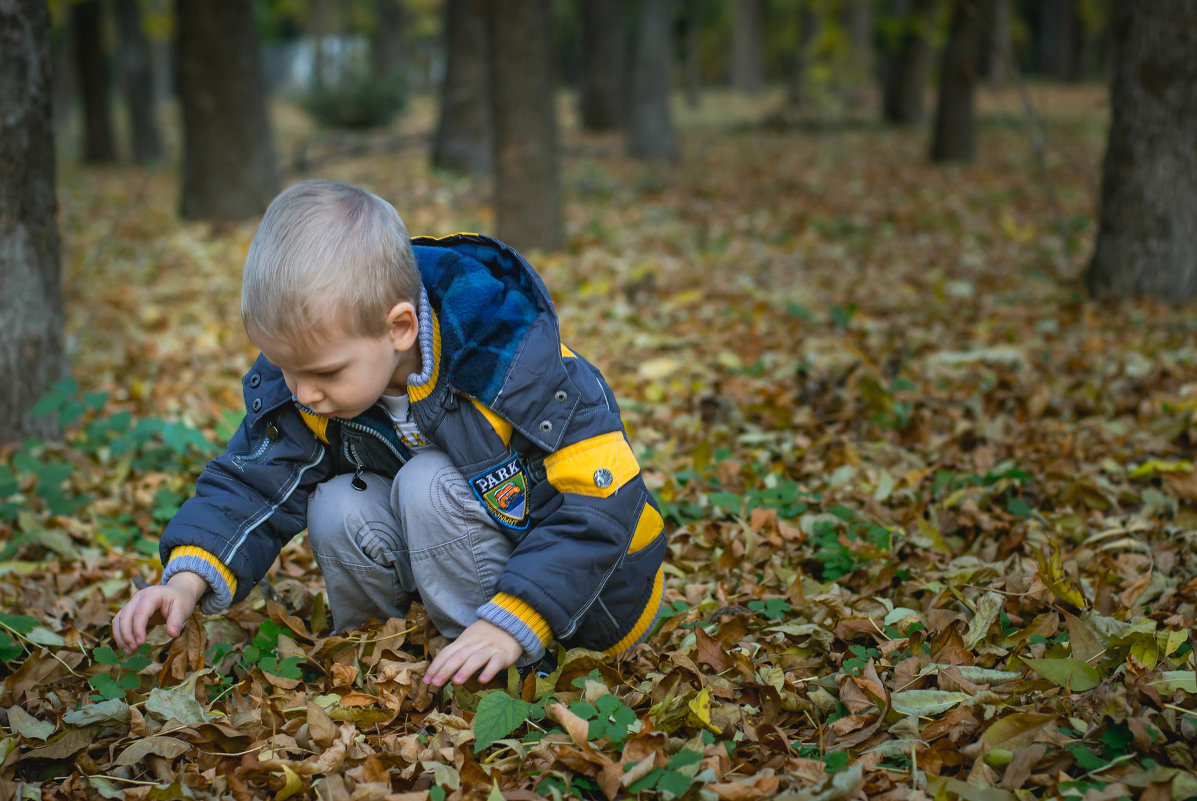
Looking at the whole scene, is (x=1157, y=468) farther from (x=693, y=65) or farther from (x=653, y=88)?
(x=693, y=65)

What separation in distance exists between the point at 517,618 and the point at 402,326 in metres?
0.66

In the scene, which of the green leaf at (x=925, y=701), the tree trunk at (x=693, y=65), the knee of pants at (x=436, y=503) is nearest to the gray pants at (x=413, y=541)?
the knee of pants at (x=436, y=503)

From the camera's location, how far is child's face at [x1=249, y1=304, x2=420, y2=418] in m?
1.83

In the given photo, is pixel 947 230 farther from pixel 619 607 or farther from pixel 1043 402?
pixel 619 607

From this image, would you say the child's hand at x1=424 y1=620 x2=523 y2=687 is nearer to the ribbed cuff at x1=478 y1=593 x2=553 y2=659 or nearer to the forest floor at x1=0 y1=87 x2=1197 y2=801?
the ribbed cuff at x1=478 y1=593 x2=553 y2=659

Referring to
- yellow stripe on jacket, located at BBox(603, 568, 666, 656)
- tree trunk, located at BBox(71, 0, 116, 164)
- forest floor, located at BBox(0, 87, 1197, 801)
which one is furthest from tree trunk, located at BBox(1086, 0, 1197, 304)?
tree trunk, located at BBox(71, 0, 116, 164)

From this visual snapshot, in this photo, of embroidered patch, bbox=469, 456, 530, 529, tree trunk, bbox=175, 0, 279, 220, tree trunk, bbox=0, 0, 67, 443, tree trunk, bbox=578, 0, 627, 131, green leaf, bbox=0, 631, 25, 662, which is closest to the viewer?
embroidered patch, bbox=469, 456, 530, 529

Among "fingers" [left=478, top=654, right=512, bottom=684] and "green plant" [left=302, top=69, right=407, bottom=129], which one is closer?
"fingers" [left=478, top=654, right=512, bottom=684]

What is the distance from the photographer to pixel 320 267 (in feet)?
5.89

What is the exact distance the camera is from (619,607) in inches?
84.6

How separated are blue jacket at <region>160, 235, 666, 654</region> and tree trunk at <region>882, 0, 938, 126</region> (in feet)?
46.5

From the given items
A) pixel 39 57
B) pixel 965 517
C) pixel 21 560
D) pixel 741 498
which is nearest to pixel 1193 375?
pixel 965 517

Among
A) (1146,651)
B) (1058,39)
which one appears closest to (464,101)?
(1146,651)

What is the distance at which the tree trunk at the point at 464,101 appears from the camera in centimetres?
1057
